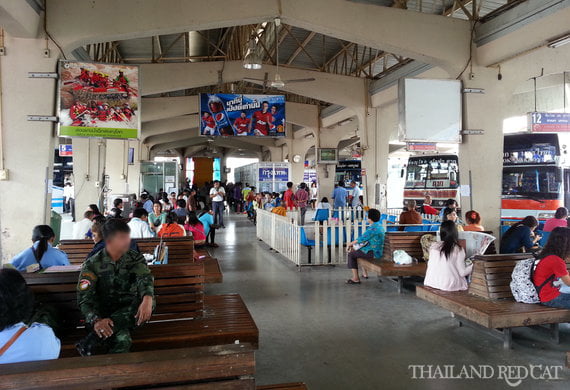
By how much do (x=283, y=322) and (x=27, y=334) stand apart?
136 inches

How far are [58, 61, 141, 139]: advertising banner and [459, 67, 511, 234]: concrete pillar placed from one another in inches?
264

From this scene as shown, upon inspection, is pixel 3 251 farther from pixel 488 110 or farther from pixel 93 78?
pixel 488 110

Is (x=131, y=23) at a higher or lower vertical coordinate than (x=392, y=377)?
higher

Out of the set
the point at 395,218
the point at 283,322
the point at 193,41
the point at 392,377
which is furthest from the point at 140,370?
the point at 193,41

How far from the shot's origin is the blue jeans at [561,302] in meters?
4.30

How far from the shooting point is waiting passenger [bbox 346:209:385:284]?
7191 mm

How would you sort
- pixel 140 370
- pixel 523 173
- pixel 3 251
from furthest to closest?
pixel 523 173
pixel 3 251
pixel 140 370

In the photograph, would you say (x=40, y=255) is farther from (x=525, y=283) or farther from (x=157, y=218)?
(x=525, y=283)

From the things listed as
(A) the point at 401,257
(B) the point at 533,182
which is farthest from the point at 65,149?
(B) the point at 533,182

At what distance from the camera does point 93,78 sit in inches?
289

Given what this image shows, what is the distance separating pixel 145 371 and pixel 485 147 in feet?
29.0

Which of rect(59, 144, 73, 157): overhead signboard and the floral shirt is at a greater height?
rect(59, 144, 73, 157): overhead signboard

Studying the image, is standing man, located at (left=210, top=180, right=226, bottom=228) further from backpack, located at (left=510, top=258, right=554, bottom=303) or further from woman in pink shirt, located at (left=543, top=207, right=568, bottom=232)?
backpack, located at (left=510, top=258, right=554, bottom=303)

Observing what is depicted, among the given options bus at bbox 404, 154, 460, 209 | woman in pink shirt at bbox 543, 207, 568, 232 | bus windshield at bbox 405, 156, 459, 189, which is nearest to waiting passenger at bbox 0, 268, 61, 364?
woman in pink shirt at bbox 543, 207, 568, 232
